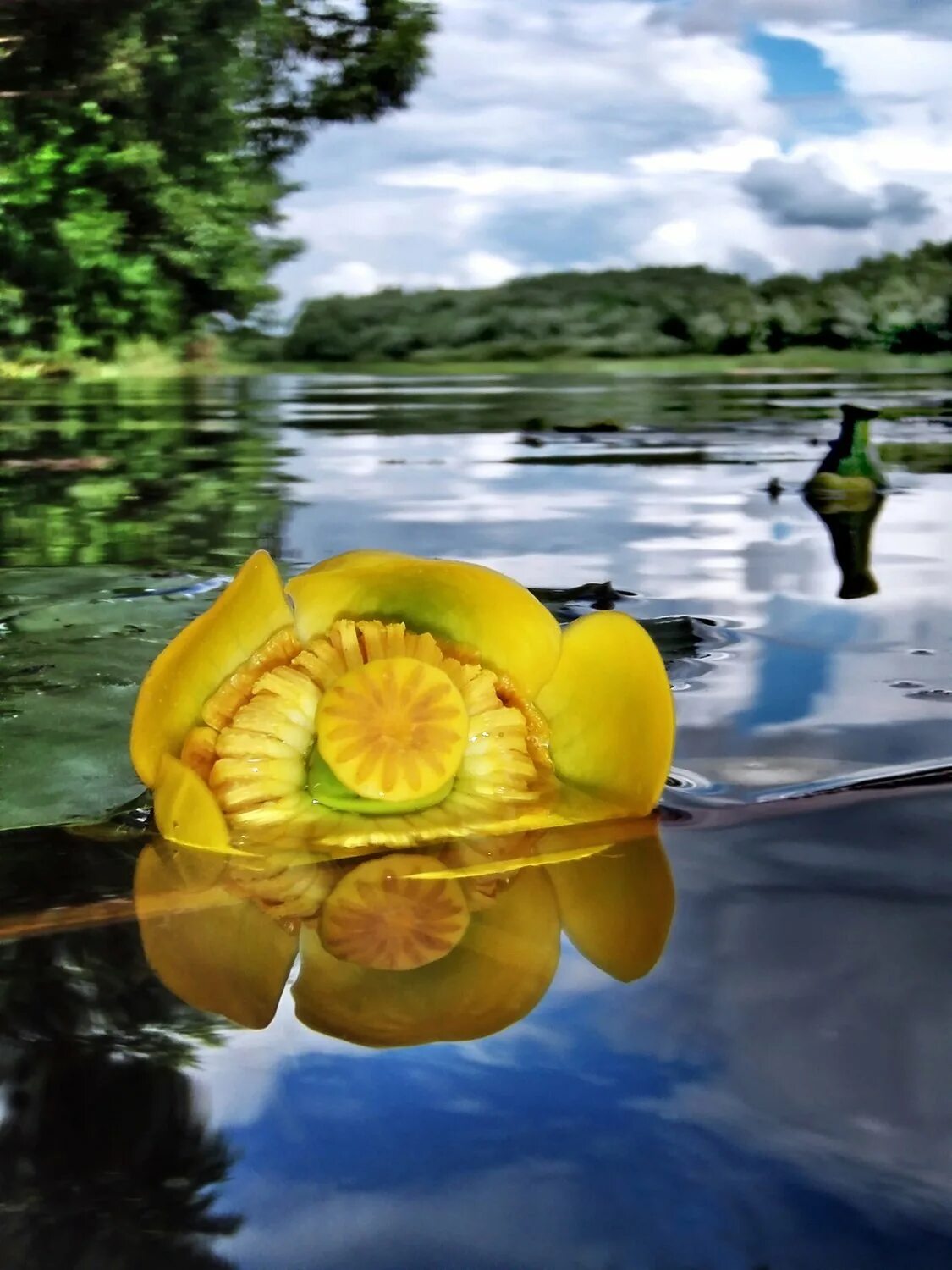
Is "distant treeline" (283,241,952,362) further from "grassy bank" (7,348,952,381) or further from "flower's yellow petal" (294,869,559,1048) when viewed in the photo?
"flower's yellow petal" (294,869,559,1048)

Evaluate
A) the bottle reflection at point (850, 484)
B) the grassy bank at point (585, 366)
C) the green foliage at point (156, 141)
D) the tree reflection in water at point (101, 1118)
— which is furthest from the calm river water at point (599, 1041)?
the grassy bank at point (585, 366)

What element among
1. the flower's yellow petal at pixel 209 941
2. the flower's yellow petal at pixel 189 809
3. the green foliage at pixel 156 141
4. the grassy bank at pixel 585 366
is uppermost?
the green foliage at pixel 156 141

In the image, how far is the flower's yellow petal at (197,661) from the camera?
0.39 m

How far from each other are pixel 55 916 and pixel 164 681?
0.25 ft

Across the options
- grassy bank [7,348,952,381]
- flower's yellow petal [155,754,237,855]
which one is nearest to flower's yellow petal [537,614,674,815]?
flower's yellow petal [155,754,237,855]

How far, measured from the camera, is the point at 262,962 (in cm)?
32

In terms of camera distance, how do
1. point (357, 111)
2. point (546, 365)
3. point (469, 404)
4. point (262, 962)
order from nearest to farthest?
point (262, 962) < point (469, 404) < point (357, 111) < point (546, 365)

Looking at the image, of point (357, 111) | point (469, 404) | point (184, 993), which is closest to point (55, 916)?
point (184, 993)

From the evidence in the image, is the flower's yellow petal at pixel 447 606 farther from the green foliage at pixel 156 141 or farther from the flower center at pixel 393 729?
the green foliage at pixel 156 141

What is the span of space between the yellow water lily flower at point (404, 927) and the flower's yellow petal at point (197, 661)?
4cm

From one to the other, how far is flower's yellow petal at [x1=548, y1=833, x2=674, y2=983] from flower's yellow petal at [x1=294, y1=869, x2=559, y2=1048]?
1cm

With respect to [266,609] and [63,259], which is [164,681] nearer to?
[266,609]

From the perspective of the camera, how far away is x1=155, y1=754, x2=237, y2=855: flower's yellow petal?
383mm

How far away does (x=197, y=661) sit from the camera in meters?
0.40
